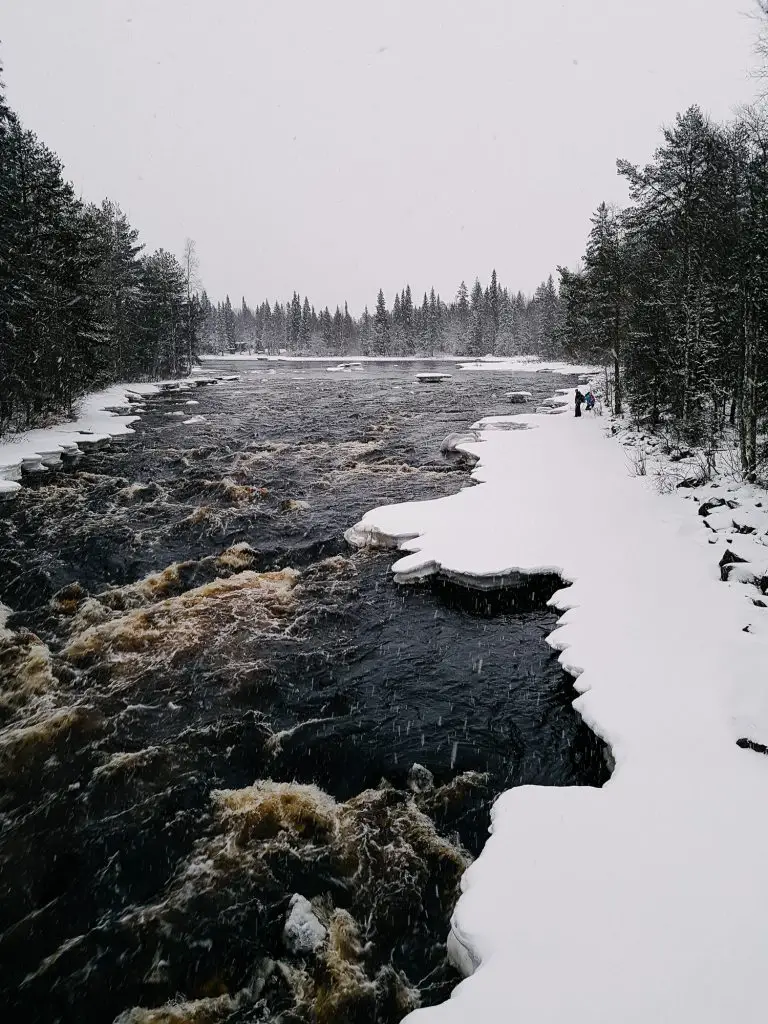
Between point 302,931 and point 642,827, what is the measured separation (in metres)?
3.16

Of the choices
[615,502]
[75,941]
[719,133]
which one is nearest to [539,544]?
[615,502]

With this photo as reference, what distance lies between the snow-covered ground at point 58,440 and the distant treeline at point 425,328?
74.1 meters

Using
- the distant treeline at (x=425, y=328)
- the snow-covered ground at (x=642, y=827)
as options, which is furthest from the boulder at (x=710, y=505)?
the distant treeline at (x=425, y=328)

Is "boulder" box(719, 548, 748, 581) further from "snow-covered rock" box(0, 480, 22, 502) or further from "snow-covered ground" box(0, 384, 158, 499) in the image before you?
"snow-covered ground" box(0, 384, 158, 499)

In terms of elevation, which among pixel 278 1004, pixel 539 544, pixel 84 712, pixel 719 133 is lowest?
pixel 278 1004

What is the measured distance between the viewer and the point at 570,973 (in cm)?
371

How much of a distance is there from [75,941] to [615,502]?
13558mm

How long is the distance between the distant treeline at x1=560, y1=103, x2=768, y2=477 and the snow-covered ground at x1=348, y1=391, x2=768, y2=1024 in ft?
16.7

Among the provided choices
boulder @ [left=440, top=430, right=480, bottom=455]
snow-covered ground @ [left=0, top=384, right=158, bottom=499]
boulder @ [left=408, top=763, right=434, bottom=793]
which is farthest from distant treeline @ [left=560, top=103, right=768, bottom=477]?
snow-covered ground @ [left=0, top=384, right=158, bottom=499]

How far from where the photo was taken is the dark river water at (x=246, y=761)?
4.56 meters

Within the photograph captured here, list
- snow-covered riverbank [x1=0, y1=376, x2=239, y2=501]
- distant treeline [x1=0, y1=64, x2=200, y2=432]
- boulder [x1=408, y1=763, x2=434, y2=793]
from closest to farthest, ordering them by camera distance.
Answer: boulder [x1=408, y1=763, x2=434, y2=793], snow-covered riverbank [x1=0, y1=376, x2=239, y2=501], distant treeline [x1=0, y1=64, x2=200, y2=432]

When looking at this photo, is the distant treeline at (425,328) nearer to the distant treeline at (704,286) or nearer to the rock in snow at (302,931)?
the distant treeline at (704,286)

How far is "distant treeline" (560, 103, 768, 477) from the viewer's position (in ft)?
40.2

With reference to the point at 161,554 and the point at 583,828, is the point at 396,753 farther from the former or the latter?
the point at 161,554
